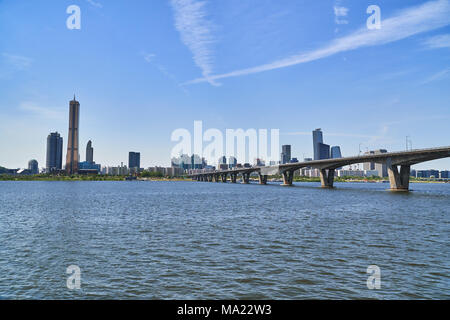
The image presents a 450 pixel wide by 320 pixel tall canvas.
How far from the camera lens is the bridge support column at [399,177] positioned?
9126cm

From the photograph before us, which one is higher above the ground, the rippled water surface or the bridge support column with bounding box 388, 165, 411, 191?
the bridge support column with bounding box 388, 165, 411, 191

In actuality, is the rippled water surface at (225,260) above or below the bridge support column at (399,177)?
below

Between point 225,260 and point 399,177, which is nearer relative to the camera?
point 225,260

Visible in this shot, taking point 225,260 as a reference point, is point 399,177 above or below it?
above

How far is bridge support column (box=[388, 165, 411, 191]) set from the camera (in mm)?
91256

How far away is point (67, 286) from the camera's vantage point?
13.7 meters

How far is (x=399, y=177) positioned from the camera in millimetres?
93500

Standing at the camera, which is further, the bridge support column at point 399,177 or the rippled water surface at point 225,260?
the bridge support column at point 399,177
